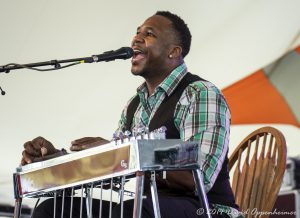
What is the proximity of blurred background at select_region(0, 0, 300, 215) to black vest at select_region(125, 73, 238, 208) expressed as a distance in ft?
4.72

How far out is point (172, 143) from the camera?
5.52 ft

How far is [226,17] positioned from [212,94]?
1.67m

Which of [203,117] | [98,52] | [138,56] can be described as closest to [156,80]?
[138,56]

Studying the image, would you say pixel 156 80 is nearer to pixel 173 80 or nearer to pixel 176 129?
pixel 173 80

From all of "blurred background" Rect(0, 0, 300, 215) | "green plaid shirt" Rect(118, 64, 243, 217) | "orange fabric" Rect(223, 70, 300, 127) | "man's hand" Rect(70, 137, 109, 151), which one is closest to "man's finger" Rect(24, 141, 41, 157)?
"man's hand" Rect(70, 137, 109, 151)

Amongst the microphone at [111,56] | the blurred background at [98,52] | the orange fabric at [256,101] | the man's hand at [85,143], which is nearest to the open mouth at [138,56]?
the microphone at [111,56]

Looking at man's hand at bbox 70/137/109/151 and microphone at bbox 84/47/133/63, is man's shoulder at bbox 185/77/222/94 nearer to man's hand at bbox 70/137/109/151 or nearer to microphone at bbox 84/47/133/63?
microphone at bbox 84/47/133/63

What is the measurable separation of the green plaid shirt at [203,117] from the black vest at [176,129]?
2cm

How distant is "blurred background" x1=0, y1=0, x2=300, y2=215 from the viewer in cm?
379

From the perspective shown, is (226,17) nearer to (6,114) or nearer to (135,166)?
→ (6,114)

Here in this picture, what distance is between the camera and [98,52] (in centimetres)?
386

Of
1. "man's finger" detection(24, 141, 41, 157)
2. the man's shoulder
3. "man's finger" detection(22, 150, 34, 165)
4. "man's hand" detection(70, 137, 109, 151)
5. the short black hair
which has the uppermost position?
the short black hair

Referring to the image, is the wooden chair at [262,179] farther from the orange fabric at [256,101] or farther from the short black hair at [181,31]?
the orange fabric at [256,101]

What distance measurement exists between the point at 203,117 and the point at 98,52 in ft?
5.82
